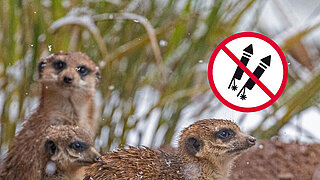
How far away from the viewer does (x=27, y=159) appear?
256cm

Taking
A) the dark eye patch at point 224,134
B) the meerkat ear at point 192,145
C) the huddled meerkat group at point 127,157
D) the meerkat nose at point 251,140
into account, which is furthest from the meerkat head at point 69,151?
the meerkat nose at point 251,140

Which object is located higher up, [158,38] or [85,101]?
[158,38]

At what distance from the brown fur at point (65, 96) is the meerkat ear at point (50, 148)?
1.63 feet

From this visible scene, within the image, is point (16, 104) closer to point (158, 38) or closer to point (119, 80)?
point (119, 80)

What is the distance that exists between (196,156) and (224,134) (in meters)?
0.13

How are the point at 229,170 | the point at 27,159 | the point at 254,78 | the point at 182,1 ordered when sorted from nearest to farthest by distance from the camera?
the point at 254,78
the point at 229,170
the point at 27,159
the point at 182,1

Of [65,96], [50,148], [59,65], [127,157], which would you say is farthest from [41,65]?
[127,157]

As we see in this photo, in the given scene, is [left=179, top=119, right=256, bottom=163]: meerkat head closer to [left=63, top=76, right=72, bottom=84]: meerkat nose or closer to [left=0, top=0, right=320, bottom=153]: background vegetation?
[left=0, top=0, right=320, bottom=153]: background vegetation

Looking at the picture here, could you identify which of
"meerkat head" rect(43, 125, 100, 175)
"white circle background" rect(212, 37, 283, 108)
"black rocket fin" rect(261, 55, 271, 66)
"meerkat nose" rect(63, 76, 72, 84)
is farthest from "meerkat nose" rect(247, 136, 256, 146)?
"meerkat nose" rect(63, 76, 72, 84)

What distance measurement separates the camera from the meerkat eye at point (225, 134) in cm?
223

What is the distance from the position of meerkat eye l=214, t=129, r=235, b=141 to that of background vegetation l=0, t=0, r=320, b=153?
0.76 meters

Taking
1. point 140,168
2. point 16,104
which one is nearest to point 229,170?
point 140,168

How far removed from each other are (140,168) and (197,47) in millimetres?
1150

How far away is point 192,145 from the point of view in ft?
7.39
